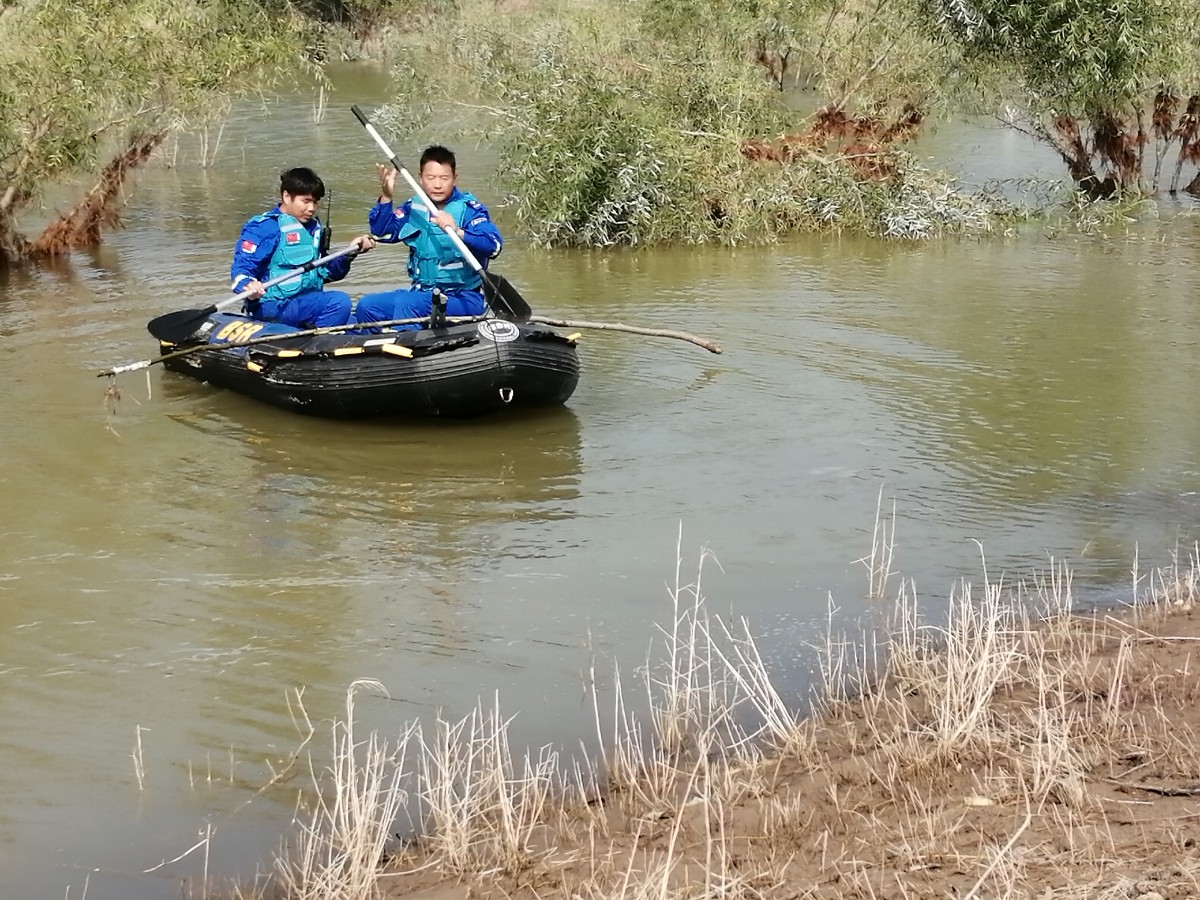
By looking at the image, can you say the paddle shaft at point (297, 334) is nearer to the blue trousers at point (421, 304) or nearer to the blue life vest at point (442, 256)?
the blue trousers at point (421, 304)

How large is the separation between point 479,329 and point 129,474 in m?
1.99

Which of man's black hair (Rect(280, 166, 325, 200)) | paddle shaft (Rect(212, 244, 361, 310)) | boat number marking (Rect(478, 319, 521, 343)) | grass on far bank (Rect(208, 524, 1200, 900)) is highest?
man's black hair (Rect(280, 166, 325, 200))

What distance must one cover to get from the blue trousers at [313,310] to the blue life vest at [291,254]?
0.18 ft

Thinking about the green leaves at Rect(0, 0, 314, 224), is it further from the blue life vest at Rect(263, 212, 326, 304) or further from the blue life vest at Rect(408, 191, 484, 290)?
the blue life vest at Rect(408, 191, 484, 290)

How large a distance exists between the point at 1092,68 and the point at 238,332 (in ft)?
30.0

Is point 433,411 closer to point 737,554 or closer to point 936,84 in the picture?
point 737,554

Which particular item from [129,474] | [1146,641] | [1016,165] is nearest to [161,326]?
[129,474]

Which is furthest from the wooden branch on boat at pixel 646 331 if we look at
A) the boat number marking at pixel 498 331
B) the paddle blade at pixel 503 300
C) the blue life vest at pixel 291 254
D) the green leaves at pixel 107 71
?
the green leaves at pixel 107 71

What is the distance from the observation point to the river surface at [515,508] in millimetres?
5082

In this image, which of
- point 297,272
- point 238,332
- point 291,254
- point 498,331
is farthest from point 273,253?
point 498,331

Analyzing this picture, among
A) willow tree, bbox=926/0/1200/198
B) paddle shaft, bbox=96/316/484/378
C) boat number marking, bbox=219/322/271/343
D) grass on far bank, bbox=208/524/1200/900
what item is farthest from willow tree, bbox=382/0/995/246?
grass on far bank, bbox=208/524/1200/900

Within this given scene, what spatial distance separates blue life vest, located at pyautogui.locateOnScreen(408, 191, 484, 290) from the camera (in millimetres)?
→ 9148

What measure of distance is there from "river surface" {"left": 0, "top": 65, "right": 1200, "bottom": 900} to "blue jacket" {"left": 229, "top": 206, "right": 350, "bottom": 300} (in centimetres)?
78

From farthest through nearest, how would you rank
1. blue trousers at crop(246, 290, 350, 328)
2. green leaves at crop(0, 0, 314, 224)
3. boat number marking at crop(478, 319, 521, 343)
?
green leaves at crop(0, 0, 314, 224) < blue trousers at crop(246, 290, 350, 328) < boat number marking at crop(478, 319, 521, 343)
